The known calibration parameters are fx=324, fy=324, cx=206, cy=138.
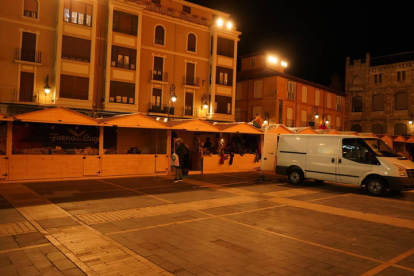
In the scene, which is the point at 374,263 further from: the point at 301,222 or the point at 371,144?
the point at 371,144

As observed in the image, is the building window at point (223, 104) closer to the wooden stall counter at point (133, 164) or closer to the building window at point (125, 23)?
the building window at point (125, 23)

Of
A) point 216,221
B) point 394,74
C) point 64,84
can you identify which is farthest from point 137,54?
point 394,74

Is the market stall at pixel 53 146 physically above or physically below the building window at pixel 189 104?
below

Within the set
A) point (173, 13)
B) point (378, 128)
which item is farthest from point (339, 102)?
point (173, 13)

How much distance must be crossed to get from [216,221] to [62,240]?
3422mm

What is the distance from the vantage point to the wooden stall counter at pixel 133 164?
49.3 ft

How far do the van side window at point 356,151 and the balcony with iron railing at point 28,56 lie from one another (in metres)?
21.2

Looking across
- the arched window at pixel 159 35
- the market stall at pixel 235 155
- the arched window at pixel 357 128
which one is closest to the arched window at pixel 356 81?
the arched window at pixel 357 128

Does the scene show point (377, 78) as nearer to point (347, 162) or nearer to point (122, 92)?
point (122, 92)

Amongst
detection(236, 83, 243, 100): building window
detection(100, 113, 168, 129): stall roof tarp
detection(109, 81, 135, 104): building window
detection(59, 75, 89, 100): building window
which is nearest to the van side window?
detection(100, 113, 168, 129): stall roof tarp

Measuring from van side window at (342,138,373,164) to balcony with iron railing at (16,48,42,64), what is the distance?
21152 millimetres

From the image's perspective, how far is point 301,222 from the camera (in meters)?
7.96

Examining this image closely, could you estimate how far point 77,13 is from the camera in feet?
79.4

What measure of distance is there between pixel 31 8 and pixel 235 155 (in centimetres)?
1795
